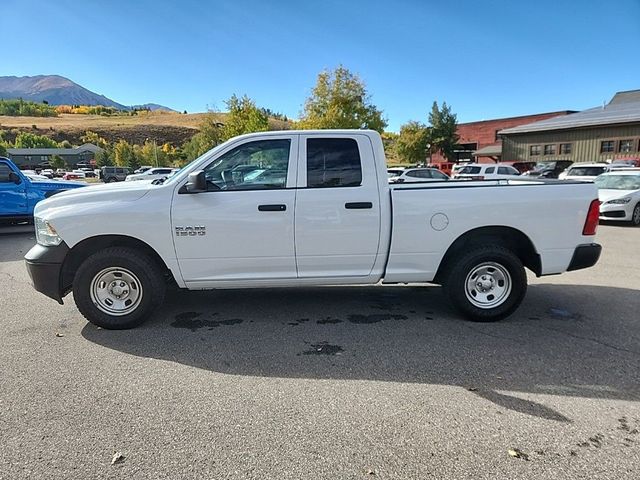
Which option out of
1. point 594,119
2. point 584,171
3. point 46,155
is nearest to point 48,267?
point 584,171

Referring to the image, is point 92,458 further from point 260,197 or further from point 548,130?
point 548,130

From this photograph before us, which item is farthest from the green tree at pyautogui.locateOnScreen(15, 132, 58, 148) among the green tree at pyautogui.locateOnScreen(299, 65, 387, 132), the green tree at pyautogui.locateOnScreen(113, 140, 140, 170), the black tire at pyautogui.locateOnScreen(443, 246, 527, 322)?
the black tire at pyautogui.locateOnScreen(443, 246, 527, 322)

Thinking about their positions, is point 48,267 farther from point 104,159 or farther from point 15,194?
point 104,159

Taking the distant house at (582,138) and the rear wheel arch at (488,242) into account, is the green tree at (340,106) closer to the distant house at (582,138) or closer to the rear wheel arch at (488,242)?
the distant house at (582,138)

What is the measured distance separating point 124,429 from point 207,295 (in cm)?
300

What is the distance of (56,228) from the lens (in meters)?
4.39

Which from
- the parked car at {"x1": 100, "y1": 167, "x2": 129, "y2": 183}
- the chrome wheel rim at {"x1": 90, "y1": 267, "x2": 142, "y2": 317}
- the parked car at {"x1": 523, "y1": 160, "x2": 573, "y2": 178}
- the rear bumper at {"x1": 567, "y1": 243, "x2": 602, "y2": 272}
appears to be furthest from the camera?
the parked car at {"x1": 100, "y1": 167, "x2": 129, "y2": 183}

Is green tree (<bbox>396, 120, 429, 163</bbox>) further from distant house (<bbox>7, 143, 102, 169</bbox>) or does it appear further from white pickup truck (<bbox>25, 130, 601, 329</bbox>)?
distant house (<bbox>7, 143, 102, 169</bbox>)

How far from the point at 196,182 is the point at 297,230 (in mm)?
1116

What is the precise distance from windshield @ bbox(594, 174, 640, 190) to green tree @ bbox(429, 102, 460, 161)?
4539cm

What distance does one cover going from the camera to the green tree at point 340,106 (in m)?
32.2

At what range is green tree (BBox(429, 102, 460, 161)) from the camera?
57.9 metres

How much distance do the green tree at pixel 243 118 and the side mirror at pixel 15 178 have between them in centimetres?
2664

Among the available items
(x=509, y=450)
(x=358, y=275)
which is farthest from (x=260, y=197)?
(x=509, y=450)
